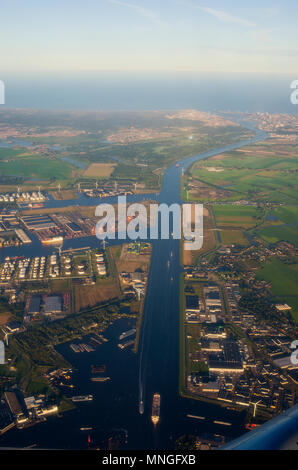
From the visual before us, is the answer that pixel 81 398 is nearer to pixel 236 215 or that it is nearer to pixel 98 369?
pixel 98 369

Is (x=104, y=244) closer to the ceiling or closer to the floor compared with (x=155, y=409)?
closer to the ceiling

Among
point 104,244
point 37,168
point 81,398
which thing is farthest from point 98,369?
point 37,168

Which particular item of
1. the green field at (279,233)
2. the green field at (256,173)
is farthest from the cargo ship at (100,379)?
the green field at (256,173)

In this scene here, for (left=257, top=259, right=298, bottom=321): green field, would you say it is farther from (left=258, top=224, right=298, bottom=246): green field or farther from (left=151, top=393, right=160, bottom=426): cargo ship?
(left=151, top=393, right=160, bottom=426): cargo ship

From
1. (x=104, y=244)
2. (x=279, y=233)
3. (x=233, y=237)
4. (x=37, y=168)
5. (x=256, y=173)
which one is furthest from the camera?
(x=256, y=173)

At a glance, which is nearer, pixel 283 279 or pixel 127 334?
pixel 127 334

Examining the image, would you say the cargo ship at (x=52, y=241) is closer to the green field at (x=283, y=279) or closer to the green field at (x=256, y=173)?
the green field at (x=283, y=279)
